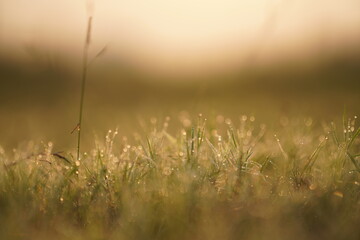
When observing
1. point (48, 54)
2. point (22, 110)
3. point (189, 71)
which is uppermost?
point (48, 54)

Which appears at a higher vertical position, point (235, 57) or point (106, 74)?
point (235, 57)

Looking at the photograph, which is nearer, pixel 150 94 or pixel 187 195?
pixel 187 195

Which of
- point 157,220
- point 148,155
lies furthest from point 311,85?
point 157,220

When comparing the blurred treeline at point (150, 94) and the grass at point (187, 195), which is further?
the blurred treeline at point (150, 94)

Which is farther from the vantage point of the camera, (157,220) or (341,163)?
(341,163)

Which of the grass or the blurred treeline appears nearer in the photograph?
the grass

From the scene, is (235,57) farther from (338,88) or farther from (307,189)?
(307,189)

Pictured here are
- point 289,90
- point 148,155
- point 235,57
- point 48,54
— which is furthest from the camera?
point 235,57

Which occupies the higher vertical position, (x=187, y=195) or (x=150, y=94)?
(x=187, y=195)
